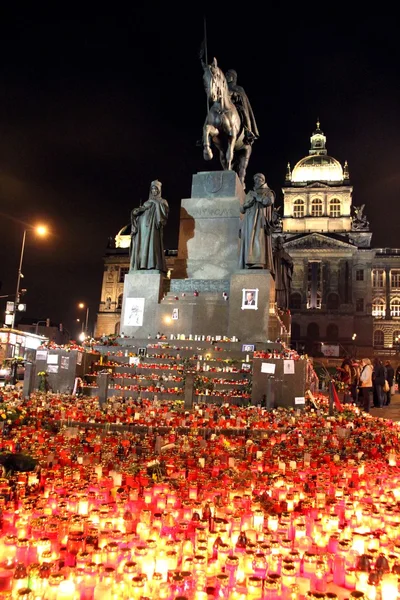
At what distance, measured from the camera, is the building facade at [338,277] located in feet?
230

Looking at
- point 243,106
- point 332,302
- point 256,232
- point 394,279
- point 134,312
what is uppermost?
point 394,279

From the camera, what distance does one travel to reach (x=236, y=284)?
16.6 metres

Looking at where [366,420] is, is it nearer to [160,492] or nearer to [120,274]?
[160,492]

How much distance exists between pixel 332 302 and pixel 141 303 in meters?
58.5

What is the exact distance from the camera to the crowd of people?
16.0 metres

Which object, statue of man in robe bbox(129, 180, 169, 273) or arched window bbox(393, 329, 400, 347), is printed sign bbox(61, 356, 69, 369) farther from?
arched window bbox(393, 329, 400, 347)

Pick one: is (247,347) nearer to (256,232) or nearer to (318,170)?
(256,232)

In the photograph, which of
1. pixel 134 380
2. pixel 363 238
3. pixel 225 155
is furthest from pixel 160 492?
pixel 363 238

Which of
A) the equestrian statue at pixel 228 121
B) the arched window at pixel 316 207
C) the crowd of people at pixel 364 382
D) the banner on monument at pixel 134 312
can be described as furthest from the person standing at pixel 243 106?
the arched window at pixel 316 207

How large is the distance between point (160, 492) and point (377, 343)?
73678mm

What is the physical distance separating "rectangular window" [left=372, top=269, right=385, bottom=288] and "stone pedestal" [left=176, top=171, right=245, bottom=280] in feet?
207

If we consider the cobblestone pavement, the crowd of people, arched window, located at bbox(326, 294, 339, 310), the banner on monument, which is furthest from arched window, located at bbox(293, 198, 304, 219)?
the banner on monument

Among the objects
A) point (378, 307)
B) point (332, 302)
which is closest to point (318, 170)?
point (378, 307)

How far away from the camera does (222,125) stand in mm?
18562
